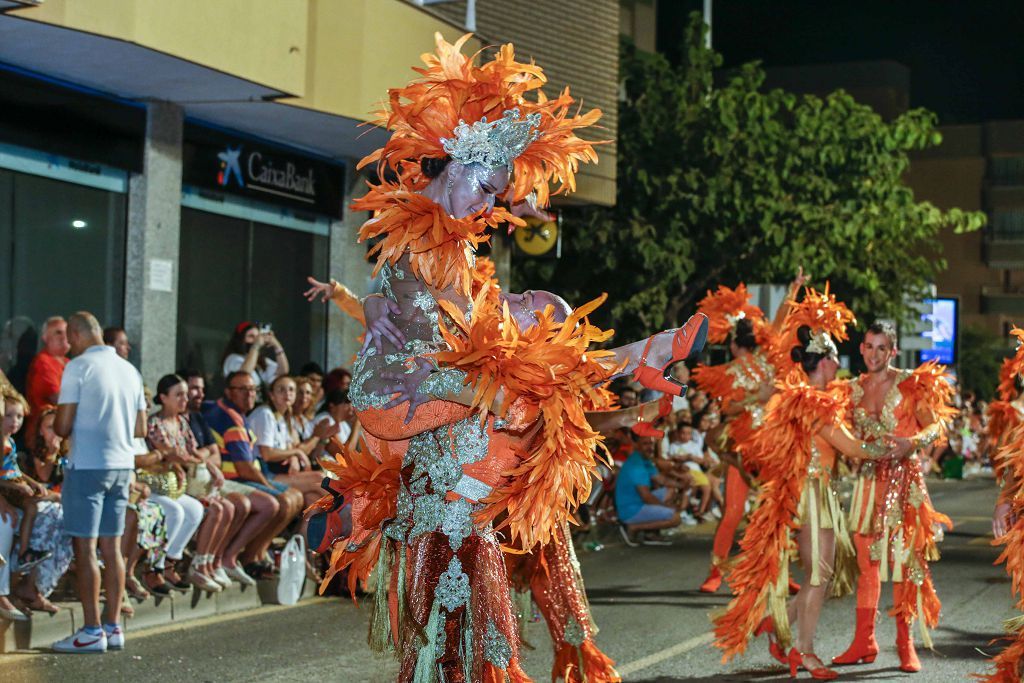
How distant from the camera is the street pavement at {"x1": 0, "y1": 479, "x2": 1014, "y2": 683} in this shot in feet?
25.4

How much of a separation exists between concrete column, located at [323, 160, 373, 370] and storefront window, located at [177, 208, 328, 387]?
105mm

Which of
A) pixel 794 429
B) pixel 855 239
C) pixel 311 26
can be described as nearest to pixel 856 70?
pixel 855 239

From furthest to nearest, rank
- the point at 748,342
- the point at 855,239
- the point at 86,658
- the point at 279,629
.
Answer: the point at 855,239 < the point at 748,342 < the point at 279,629 < the point at 86,658

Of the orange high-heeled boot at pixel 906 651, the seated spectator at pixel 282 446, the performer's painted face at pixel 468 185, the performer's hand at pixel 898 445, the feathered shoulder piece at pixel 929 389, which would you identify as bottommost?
the orange high-heeled boot at pixel 906 651

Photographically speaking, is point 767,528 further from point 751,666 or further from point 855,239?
point 855,239

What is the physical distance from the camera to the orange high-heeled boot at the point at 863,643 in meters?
8.23

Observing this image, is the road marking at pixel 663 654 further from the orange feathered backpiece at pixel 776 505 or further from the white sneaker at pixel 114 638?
the white sneaker at pixel 114 638

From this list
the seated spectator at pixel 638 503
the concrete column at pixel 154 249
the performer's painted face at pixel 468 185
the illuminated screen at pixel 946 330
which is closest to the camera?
the performer's painted face at pixel 468 185

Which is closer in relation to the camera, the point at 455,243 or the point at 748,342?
the point at 455,243

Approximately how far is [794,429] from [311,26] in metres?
7.85

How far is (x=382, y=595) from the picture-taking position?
4922 mm

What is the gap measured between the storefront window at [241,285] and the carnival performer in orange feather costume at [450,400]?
10255 mm

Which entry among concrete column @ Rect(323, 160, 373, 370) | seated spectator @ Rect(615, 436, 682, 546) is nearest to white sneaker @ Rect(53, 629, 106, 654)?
seated spectator @ Rect(615, 436, 682, 546)

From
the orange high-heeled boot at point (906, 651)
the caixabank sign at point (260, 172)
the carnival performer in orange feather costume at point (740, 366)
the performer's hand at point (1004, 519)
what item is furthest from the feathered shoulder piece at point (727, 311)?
the caixabank sign at point (260, 172)
